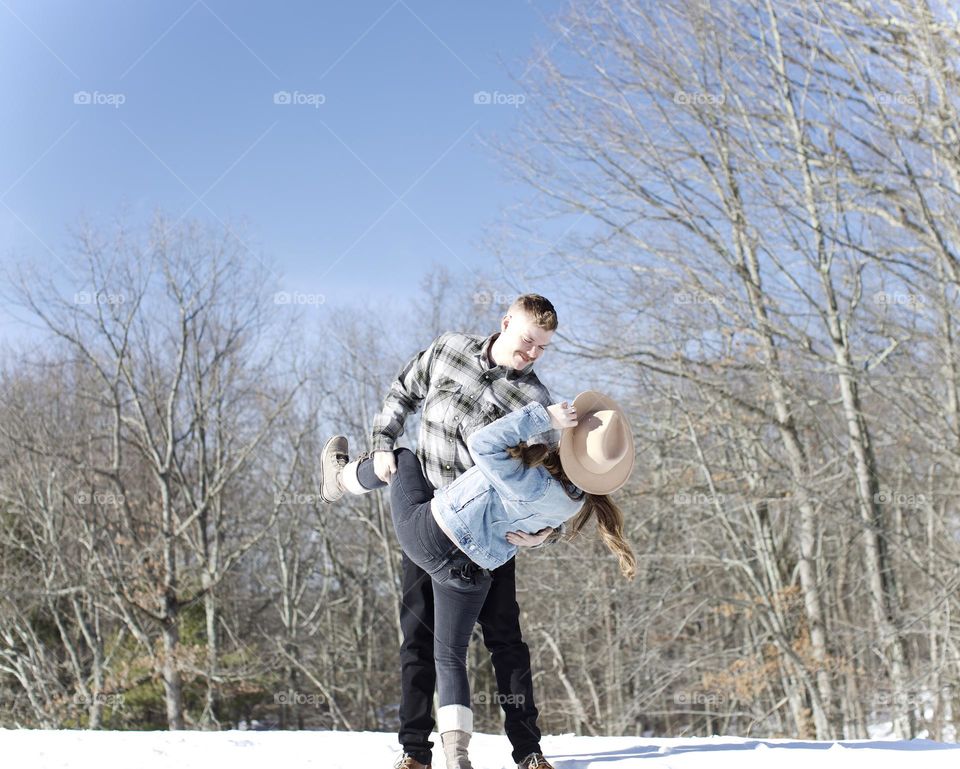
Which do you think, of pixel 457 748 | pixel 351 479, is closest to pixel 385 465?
pixel 351 479

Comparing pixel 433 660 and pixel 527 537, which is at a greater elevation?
pixel 527 537

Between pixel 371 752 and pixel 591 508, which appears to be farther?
pixel 371 752

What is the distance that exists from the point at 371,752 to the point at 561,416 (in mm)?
1953

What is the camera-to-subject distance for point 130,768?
10.8 ft

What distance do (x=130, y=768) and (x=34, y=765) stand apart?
0.42 m

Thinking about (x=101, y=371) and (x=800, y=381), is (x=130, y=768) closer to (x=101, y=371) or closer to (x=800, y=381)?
(x=800, y=381)

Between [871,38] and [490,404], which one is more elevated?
[871,38]

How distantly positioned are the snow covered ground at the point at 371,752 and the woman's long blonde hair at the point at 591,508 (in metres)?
0.99

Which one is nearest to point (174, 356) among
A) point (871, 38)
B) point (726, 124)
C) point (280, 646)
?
point (280, 646)

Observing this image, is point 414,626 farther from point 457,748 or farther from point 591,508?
point 591,508

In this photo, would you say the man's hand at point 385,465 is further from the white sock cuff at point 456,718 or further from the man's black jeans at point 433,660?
the white sock cuff at point 456,718

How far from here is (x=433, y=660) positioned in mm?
3074

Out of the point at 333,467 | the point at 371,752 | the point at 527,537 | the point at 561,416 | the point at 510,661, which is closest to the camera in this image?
the point at 561,416

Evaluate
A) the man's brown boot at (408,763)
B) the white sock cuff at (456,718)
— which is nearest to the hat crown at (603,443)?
the white sock cuff at (456,718)
